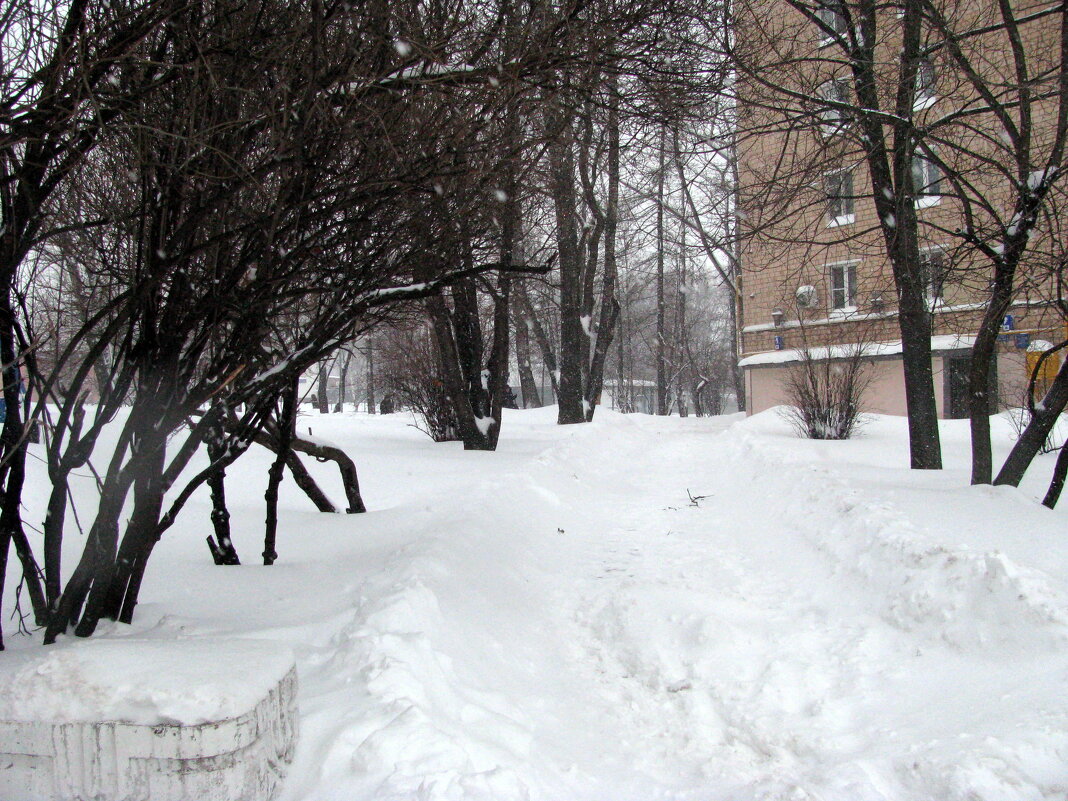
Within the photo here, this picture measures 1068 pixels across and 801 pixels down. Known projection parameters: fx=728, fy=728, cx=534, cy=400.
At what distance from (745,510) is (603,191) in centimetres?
1227

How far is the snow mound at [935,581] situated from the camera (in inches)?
141

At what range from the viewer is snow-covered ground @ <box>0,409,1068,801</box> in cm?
264

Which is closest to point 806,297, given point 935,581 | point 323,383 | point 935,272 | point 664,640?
point 935,272

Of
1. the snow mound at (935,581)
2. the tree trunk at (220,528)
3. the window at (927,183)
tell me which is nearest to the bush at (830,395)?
the window at (927,183)

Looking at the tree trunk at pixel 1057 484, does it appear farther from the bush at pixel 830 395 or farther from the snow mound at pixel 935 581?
the bush at pixel 830 395

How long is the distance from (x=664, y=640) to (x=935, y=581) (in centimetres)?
161

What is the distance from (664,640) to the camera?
14.0 ft

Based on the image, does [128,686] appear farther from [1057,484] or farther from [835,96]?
[835,96]

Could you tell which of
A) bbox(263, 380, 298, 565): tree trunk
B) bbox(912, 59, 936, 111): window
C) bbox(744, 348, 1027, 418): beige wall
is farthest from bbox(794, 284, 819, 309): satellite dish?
bbox(263, 380, 298, 565): tree trunk

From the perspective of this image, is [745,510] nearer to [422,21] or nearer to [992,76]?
[422,21]

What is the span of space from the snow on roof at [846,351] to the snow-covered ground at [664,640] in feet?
28.0

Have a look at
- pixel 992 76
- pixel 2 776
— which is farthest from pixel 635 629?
pixel 992 76

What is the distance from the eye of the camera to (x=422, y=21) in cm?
375

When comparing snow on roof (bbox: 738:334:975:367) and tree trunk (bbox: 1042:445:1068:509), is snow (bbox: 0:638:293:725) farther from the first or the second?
snow on roof (bbox: 738:334:975:367)
